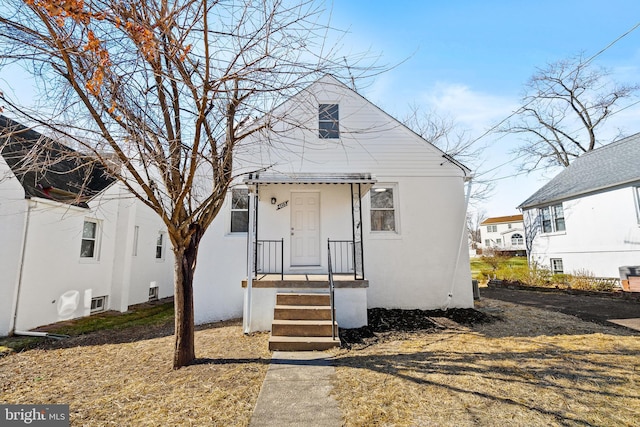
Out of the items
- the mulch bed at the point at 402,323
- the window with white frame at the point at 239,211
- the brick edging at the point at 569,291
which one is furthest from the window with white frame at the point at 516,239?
the window with white frame at the point at 239,211

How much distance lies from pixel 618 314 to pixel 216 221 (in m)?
10.2

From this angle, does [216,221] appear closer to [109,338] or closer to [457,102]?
[109,338]

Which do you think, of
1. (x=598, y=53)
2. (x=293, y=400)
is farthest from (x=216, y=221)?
(x=598, y=53)

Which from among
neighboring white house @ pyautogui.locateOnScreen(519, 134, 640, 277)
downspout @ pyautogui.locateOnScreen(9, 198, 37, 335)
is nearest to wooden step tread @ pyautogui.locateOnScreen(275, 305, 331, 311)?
downspout @ pyautogui.locateOnScreen(9, 198, 37, 335)

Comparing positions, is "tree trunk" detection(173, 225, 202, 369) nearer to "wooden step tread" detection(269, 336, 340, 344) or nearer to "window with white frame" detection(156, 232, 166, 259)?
"wooden step tread" detection(269, 336, 340, 344)

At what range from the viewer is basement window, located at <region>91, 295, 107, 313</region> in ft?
28.6

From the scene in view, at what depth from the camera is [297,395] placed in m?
3.35

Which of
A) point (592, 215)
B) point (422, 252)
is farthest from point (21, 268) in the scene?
point (592, 215)

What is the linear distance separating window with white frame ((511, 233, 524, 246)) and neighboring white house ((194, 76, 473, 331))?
38540 mm

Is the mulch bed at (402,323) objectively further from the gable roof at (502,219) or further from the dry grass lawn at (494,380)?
the gable roof at (502,219)

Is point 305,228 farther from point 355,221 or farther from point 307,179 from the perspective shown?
point 307,179

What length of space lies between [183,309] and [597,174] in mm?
17287

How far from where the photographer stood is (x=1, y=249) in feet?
20.8

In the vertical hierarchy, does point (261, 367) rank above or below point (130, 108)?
below
